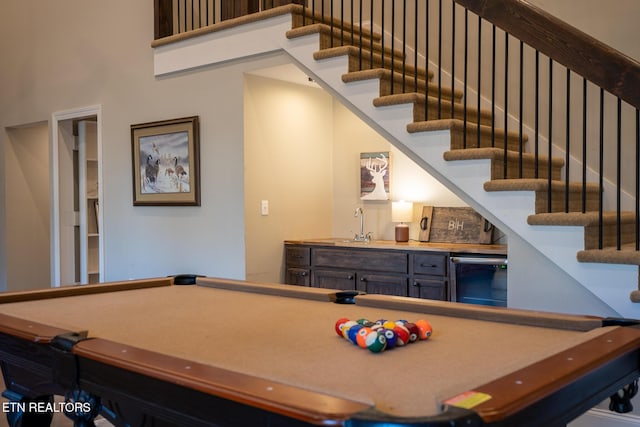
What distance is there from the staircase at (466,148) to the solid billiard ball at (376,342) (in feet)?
4.80

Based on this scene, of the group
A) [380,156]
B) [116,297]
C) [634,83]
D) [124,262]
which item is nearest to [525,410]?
[634,83]

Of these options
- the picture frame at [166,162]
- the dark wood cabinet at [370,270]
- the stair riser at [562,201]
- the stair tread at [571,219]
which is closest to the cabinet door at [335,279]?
the dark wood cabinet at [370,270]

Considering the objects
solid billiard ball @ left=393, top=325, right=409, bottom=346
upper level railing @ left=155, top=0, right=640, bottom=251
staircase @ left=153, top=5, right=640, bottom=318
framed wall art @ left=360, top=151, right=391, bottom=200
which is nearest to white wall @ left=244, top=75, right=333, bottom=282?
framed wall art @ left=360, top=151, right=391, bottom=200

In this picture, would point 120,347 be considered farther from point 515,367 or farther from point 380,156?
point 380,156

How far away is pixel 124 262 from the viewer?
19.2 ft

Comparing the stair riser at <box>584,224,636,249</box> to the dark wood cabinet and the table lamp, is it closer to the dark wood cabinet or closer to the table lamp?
the dark wood cabinet

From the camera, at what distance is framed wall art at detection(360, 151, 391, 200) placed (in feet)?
17.8

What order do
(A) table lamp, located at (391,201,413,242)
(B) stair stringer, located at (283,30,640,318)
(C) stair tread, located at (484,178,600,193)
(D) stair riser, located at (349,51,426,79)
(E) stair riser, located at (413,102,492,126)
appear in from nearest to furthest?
(B) stair stringer, located at (283,30,640,318), (C) stair tread, located at (484,178,600,193), (E) stair riser, located at (413,102,492,126), (D) stair riser, located at (349,51,426,79), (A) table lamp, located at (391,201,413,242)

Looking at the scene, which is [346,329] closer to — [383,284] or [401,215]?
[383,284]

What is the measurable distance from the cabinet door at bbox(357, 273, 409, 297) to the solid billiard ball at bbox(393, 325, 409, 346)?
263cm

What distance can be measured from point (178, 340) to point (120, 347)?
23cm

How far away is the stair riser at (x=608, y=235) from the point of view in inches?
114

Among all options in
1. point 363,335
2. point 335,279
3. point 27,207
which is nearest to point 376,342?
point 363,335

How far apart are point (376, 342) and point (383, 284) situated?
2.90m
